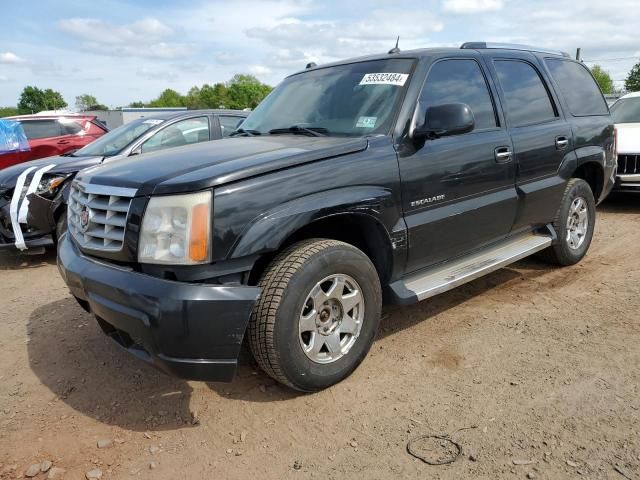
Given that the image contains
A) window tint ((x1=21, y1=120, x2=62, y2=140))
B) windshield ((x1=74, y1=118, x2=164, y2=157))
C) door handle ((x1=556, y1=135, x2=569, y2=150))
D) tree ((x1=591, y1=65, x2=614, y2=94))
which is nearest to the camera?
door handle ((x1=556, y1=135, x2=569, y2=150))

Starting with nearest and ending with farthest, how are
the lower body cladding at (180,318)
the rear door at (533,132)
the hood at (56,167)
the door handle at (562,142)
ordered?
the lower body cladding at (180,318) < the rear door at (533,132) < the door handle at (562,142) < the hood at (56,167)

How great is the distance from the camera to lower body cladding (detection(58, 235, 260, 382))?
2.41 metres

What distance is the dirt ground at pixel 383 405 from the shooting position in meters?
2.45

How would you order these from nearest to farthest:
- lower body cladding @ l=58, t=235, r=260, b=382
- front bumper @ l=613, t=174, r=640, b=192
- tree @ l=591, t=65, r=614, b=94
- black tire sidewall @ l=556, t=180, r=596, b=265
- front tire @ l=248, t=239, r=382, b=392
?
lower body cladding @ l=58, t=235, r=260, b=382
front tire @ l=248, t=239, r=382, b=392
black tire sidewall @ l=556, t=180, r=596, b=265
front bumper @ l=613, t=174, r=640, b=192
tree @ l=591, t=65, r=614, b=94

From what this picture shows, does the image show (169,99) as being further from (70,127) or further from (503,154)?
(503,154)

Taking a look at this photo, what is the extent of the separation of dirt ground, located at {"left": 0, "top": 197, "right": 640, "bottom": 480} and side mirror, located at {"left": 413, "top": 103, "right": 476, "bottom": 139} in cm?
145

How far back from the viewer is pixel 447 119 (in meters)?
3.16

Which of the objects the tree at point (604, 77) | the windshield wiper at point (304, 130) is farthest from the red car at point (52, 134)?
the tree at point (604, 77)

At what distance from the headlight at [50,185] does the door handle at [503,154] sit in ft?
14.7

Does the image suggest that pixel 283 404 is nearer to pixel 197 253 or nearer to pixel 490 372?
pixel 197 253

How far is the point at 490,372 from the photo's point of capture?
319cm

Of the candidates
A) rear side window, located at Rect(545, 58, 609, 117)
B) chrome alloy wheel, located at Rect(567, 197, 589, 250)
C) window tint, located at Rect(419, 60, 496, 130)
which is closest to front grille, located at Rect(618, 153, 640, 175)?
rear side window, located at Rect(545, 58, 609, 117)

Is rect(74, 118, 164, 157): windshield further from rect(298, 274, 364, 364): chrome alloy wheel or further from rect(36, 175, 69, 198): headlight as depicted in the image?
rect(298, 274, 364, 364): chrome alloy wheel

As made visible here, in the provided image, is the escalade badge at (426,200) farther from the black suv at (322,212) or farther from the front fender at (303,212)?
the front fender at (303,212)
